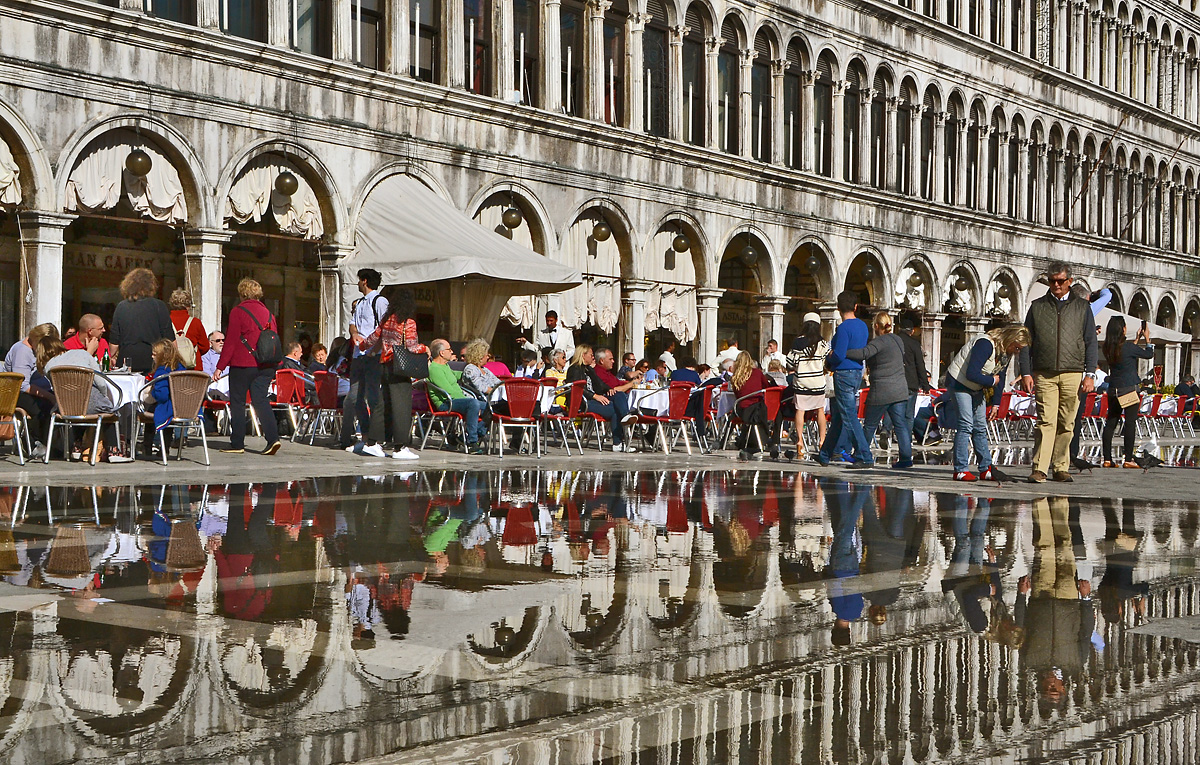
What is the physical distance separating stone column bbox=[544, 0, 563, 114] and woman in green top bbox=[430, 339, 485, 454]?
29.4 ft

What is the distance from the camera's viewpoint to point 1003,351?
43.4ft

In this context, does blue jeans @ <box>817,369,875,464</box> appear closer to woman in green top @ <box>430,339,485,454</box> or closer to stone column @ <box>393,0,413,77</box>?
woman in green top @ <box>430,339,485,454</box>

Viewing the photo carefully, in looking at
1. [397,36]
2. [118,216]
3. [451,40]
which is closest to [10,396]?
[118,216]

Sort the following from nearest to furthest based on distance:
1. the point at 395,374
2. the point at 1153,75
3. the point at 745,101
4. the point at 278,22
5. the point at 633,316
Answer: the point at 395,374 < the point at 278,22 < the point at 633,316 < the point at 745,101 < the point at 1153,75

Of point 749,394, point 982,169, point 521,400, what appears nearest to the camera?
point 521,400

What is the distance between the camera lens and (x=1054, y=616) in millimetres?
5789

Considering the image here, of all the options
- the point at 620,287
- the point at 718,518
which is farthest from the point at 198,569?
the point at 620,287

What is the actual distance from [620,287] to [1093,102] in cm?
2127

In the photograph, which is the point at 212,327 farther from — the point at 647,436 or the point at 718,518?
the point at 718,518

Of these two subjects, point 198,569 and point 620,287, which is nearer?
point 198,569

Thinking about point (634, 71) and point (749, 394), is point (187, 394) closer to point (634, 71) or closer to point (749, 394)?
point (749, 394)

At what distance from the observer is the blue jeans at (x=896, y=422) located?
14.5 meters

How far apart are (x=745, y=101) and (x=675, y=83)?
2.34m

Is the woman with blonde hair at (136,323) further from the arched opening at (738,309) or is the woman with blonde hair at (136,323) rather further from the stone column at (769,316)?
the arched opening at (738,309)
